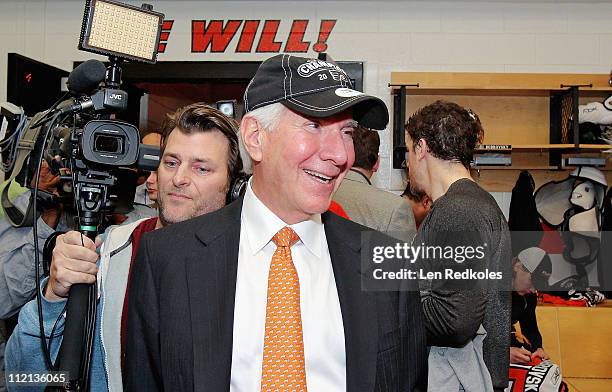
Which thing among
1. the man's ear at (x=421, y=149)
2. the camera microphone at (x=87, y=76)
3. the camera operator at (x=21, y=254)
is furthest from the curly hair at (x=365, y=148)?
the camera microphone at (x=87, y=76)

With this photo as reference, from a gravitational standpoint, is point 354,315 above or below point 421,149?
below

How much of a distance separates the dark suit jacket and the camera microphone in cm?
32

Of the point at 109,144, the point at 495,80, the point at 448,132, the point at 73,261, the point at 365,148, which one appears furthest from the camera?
the point at 495,80

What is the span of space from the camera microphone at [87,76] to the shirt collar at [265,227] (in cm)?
39

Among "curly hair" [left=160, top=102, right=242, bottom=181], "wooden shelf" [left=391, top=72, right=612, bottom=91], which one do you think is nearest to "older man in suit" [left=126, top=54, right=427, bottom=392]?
"curly hair" [left=160, top=102, right=242, bottom=181]

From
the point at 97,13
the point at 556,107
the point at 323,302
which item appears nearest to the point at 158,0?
the point at 556,107

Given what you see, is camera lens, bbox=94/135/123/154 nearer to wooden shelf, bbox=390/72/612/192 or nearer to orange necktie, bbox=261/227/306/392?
orange necktie, bbox=261/227/306/392

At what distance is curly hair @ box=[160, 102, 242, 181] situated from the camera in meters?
1.67

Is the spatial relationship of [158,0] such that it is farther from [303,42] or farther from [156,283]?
[156,283]

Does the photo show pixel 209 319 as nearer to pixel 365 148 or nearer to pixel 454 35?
pixel 365 148

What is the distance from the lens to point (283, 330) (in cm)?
120

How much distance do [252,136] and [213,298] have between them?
1.14ft

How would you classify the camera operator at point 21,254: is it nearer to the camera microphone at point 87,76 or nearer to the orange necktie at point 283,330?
the camera microphone at point 87,76

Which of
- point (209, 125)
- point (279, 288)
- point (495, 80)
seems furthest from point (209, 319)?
point (495, 80)
